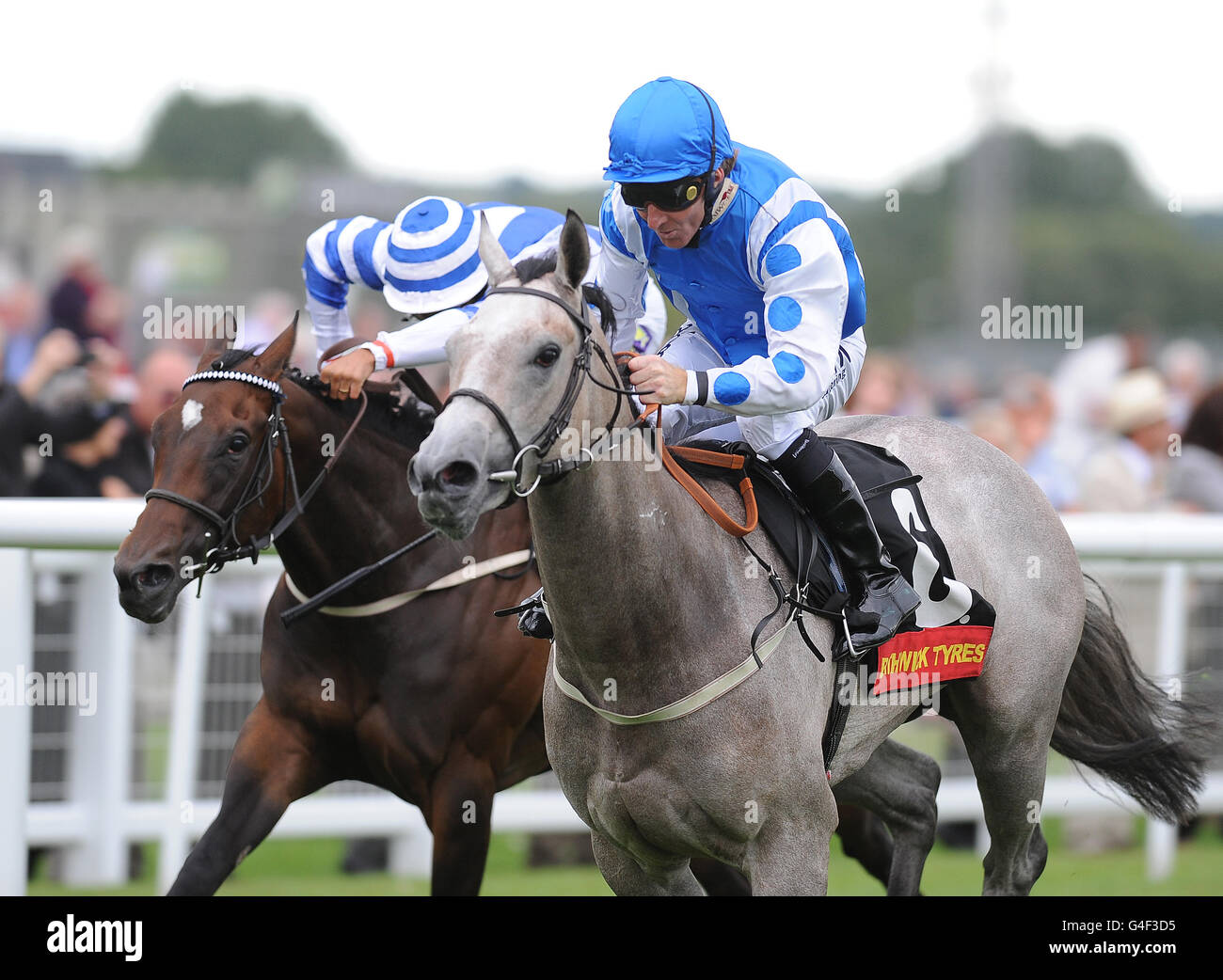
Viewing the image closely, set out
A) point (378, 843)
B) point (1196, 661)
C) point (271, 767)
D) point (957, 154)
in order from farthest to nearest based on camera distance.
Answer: point (957, 154), point (1196, 661), point (378, 843), point (271, 767)

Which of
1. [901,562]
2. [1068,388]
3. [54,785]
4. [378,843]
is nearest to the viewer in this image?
[901,562]

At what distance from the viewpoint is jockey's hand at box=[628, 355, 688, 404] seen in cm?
307

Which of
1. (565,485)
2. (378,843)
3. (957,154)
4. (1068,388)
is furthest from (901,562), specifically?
(957,154)

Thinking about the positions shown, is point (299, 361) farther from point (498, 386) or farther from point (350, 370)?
point (498, 386)

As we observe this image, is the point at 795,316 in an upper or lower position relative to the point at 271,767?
upper

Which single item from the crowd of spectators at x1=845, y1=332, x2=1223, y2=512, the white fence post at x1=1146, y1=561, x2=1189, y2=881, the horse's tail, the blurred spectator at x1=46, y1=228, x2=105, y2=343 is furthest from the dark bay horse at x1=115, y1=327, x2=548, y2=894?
the blurred spectator at x1=46, y1=228, x2=105, y2=343

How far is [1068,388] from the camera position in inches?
464

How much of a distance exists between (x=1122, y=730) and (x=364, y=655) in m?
2.20

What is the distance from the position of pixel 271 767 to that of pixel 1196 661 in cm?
447

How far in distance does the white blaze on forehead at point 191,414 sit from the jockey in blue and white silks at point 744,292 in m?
1.05

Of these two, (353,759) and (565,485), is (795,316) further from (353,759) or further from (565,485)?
(353,759)

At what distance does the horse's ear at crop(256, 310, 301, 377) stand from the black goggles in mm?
1136

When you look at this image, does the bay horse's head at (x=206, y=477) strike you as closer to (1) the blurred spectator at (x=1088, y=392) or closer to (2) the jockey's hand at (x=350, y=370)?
(2) the jockey's hand at (x=350, y=370)

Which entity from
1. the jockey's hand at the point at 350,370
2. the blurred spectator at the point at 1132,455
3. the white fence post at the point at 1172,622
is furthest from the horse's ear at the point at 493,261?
the blurred spectator at the point at 1132,455
